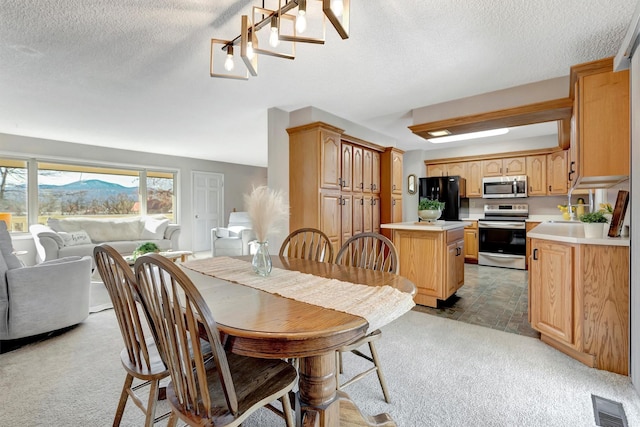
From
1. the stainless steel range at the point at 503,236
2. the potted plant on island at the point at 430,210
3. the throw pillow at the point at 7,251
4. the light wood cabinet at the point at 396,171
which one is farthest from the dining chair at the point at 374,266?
the stainless steel range at the point at 503,236

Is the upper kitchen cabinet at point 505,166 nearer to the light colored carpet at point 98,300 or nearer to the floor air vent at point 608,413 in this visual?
the floor air vent at point 608,413

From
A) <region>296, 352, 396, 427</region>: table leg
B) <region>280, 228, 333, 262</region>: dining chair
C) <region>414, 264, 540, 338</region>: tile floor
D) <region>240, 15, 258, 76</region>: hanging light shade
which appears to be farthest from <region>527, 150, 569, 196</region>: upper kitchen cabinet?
<region>296, 352, 396, 427</region>: table leg

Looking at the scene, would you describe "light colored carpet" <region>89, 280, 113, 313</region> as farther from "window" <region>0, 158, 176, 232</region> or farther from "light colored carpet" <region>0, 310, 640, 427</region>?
"window" <region>0, 158, 176, 232</region>

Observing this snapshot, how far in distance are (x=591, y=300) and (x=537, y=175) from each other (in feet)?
13.1

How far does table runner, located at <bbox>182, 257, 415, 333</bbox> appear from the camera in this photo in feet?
3.51

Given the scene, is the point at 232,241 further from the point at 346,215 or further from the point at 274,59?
the point at 274,59

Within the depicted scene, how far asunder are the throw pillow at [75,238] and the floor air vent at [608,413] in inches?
247

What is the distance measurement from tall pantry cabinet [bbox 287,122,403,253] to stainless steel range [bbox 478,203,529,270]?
2354 mm

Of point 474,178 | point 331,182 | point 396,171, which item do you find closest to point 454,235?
point 331,182

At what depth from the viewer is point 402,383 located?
1.84 meters

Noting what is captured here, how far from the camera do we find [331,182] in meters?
3.77

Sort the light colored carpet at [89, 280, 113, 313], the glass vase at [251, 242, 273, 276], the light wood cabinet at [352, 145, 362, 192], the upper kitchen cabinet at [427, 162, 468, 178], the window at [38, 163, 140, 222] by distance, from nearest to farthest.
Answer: the glass vase at [251, 242, 273, 276] < the light colored carpet at [89, 280, 113, 313] < the light wood cabinet at [352, 145, 362, 192] < the window at [38, 163, 140, 222] < the upper kitchen cabinet at [427, 162, 468, 178]

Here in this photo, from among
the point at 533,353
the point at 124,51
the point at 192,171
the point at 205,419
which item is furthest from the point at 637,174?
the point at 192,171

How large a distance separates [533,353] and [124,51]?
382 centimetres
